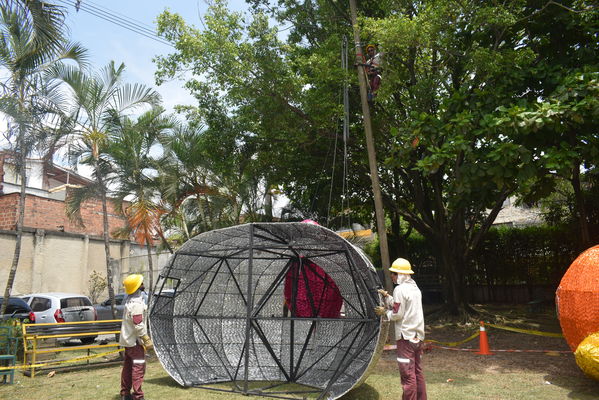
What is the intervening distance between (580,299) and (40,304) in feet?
47.2

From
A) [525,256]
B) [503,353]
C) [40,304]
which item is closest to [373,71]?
[503,353]

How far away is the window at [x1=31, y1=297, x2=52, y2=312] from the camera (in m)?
15.2

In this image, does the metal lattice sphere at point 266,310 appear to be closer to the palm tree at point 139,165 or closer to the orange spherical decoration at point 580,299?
the orange spherical decoration at point 580,299

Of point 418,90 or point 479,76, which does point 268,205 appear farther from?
point 479,76

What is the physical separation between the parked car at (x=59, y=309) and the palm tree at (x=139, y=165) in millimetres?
3109

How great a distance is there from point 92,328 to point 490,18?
34.8 ft

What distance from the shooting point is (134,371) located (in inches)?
264

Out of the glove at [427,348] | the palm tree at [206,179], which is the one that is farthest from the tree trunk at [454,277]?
the palm tree at [206,179]

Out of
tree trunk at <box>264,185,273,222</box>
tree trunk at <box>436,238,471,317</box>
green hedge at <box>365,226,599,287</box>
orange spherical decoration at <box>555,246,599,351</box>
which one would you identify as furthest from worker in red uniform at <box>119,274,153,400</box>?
green hedge at <box>365,226,599,287</box>

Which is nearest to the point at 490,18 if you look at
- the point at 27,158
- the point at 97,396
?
the point at 97,396

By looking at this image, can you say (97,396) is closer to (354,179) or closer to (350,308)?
(350,308)

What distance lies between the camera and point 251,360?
9211mm

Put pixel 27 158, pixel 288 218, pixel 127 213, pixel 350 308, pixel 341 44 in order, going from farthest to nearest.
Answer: pixel 288 218
pixel 127 213
pixel 27 158
pixel 341 44
pixel 350 308

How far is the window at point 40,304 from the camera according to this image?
1516cm
